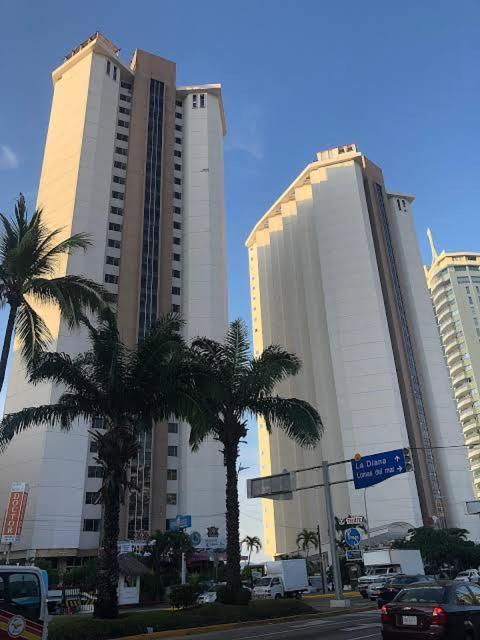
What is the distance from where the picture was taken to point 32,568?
11.3 metres

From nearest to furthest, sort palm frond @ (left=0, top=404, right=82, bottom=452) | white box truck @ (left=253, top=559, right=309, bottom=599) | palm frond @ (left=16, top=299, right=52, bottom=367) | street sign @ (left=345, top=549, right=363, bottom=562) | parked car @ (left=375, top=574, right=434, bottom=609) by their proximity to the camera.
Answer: palm frond @ (left=0, top=404, right=82, bottom=452) < palm frond @ (left=16, top=299, right=52, bottom=367) < parked car @ (left=375, top=574, right=434, bottom=609) < white box truck @ (left=253, top=559, right=309, bottom=599) < street sign @ (left=345, top=549, right=363, bottom=562)

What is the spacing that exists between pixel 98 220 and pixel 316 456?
5431 centimetres

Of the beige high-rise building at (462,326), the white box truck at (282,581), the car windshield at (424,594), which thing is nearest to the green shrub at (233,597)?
the car windshield at (424,594)

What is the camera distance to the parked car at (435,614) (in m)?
10.2

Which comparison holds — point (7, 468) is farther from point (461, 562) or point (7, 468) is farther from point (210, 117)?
point (210, 117)

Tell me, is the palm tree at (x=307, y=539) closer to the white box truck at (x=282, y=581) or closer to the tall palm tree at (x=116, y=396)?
the white box truck at (x=282, y=581)

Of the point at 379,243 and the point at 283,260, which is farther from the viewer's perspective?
the point at 283,260

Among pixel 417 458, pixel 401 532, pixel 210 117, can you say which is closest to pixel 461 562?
pixel 401 532

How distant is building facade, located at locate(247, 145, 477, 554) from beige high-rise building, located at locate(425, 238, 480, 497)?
37685mm

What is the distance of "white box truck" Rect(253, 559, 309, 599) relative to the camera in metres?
39.0

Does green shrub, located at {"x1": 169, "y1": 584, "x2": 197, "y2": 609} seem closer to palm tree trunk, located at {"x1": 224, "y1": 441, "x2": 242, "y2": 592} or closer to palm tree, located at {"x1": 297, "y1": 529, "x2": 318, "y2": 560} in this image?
palm tree trunk, located at {"x1": 224, "y1": 441, "x2": 242, "y2": 592}

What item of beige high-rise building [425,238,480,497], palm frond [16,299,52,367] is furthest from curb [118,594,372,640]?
beige high-rise building [425,238,480,497]

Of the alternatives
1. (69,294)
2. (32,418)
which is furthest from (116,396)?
(69,294)

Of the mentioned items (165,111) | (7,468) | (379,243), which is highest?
(165,111)
